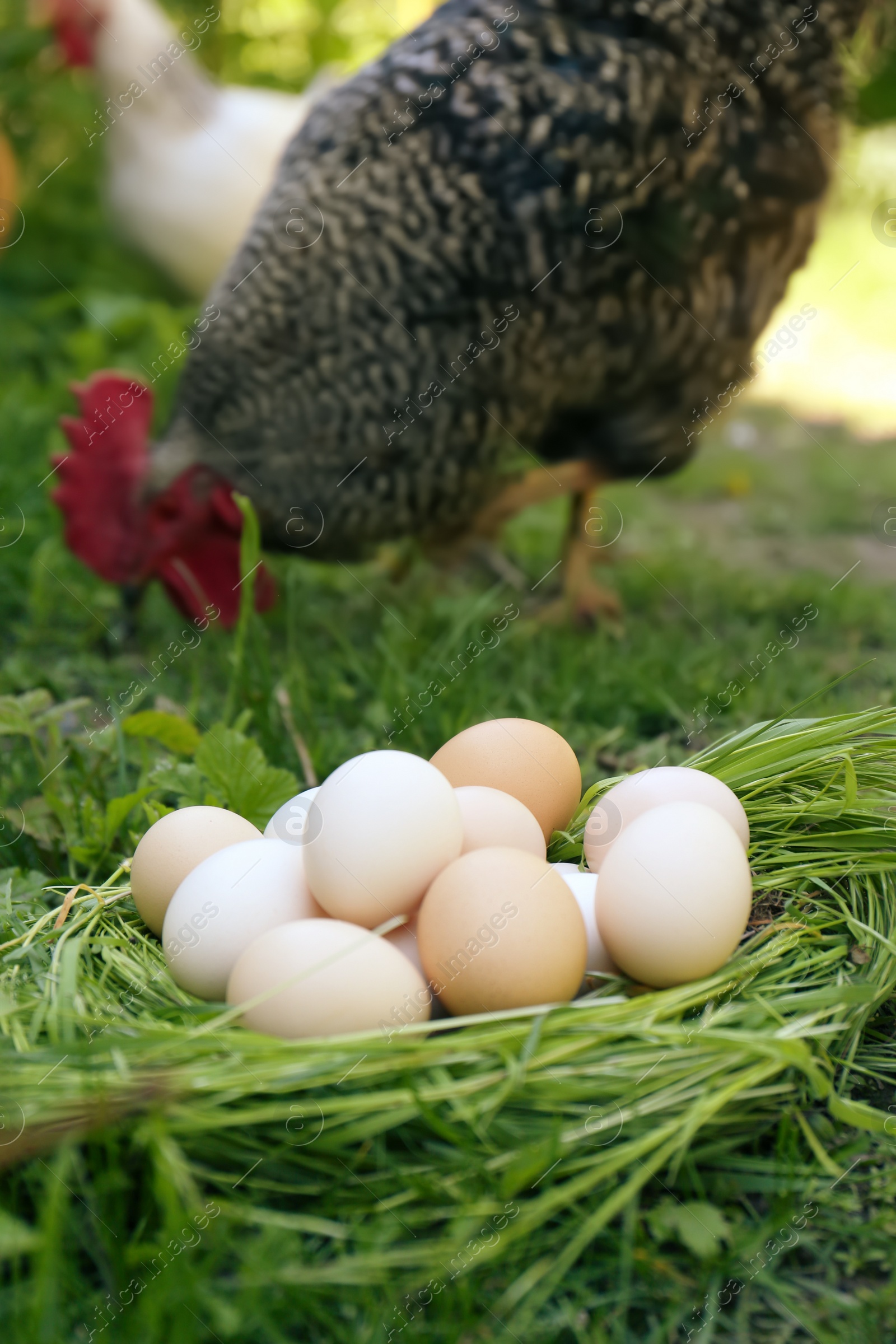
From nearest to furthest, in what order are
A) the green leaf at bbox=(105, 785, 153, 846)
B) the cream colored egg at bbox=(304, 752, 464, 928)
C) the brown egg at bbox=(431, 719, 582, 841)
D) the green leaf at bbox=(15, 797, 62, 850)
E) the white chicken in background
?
the cream colored egg at bbox=(304, 752, 464, 928) < the brown egg at bbox=(431, 719, 582, 841) < the green leaf at bbox=(105, 785, 153, 846) < the green leaf at bbox=(15, 797, 62, 850) < the white chicken in background

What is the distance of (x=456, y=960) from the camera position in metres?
1.13

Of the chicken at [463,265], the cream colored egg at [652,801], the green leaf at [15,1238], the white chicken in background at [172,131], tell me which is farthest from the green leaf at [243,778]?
the white chicken in background at [172,131]

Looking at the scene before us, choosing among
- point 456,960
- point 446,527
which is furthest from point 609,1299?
point 446,527

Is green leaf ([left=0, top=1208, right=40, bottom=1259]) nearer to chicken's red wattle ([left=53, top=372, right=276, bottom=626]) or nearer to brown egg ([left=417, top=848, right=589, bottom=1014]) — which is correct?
brown egg ([left=417, top=848, right=589, bottom=1014])

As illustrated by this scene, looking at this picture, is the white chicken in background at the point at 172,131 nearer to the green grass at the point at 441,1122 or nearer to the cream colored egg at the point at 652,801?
the green grass at the point at 441,1122

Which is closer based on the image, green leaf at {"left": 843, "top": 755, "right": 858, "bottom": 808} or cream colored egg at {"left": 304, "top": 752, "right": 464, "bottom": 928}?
Result: cream colored egg at {"left": 304, "top": 752, "right": 464, "bottom": 928}

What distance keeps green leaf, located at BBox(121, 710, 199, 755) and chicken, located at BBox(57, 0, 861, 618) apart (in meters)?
0.69

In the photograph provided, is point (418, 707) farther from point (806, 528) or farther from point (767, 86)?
point (806, 528)

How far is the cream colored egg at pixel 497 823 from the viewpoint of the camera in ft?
4.33

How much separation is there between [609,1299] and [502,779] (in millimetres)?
639

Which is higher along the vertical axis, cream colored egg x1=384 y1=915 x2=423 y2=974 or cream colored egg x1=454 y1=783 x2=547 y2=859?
cream colored egg x1=384 y1=915 x2=423 y2=974

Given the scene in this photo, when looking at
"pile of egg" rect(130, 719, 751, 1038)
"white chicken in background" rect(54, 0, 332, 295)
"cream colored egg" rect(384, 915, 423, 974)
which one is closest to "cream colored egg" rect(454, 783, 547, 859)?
"pile of egg" rect(130, 719, 751, 1038)

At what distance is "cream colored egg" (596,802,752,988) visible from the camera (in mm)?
1158

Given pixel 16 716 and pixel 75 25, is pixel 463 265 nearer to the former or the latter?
pixel 16 716
